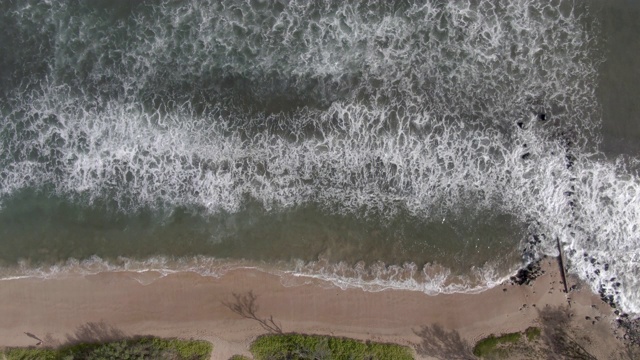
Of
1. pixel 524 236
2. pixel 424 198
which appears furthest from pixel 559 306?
pixel 424 198

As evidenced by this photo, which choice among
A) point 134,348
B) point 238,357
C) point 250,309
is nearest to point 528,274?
point 250,309

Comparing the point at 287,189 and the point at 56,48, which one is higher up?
the point at 56,48

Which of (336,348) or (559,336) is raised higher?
(559,336)

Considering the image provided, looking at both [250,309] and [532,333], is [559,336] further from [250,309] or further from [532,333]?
[250,309]

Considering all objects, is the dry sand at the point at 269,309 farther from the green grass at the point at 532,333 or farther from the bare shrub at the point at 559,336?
the bare shrub at the point at 559,336

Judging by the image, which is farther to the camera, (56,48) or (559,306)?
(56,48)

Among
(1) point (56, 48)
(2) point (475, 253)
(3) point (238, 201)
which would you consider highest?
(1) point (56, 48)

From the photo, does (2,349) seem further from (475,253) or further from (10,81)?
(475,253)
